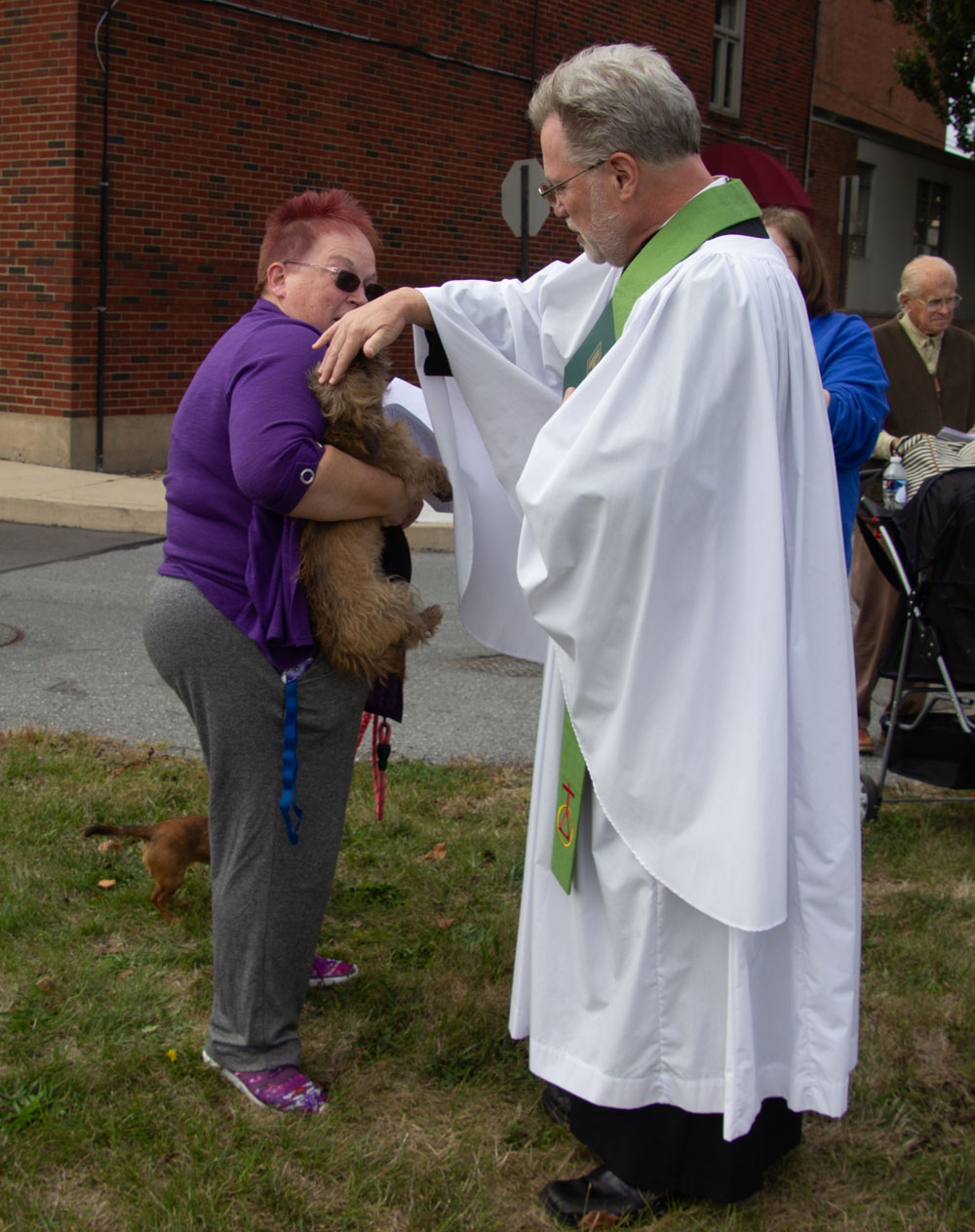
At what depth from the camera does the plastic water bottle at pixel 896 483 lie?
456 centimetres

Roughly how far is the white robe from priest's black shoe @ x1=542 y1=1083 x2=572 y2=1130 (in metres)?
0.39

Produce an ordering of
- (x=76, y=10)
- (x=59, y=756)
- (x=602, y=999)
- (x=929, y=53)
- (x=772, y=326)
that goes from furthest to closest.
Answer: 1. (x=929, y=53)
2. (x=76, y=10)
3. (x=59, y=756)
4. (x=602, y=999)
5. (x=772, y=326)

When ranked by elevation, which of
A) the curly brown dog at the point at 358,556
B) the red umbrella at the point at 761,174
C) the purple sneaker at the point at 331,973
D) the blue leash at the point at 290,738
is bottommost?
the purple sneaker at the point at 331,973

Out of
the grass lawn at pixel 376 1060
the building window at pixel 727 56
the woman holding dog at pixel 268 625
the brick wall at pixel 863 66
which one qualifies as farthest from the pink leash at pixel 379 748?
the brick wall at pixel 863 66

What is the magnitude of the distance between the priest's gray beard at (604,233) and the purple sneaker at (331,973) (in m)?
2.00

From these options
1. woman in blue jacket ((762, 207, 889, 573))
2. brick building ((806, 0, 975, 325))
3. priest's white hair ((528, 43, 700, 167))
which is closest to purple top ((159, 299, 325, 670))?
priest's white hair ((528, 43, 700, 167))

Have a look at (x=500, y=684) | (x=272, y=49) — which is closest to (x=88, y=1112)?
(x=500, y=684)

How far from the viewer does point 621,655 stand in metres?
2.27

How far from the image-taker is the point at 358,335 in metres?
2.50

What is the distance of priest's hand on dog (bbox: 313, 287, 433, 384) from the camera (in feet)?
8.20

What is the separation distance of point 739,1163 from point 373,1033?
105cm

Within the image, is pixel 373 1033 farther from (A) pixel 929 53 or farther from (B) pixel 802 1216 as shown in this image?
(A) pixel 929 53

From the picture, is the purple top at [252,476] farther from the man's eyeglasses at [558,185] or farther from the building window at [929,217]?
the building window at [929,217]

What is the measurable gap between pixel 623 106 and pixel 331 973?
7.54 feet
